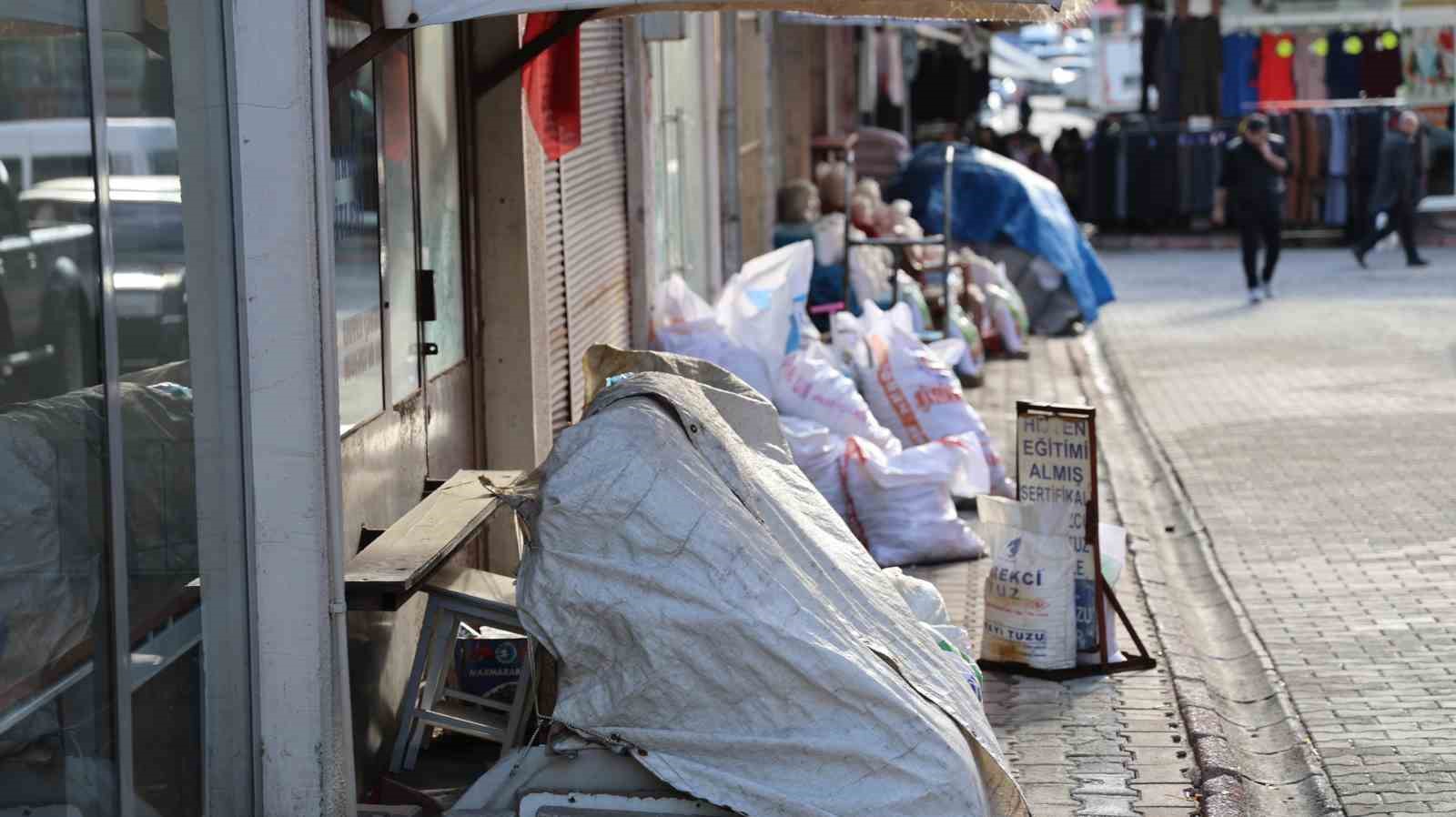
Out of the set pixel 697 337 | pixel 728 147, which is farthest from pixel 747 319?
pixel 728 147

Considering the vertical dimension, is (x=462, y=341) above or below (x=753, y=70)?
below

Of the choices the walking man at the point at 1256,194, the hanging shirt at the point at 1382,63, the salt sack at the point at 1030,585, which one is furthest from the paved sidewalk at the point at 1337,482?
the hanging shirt at the point at 1382,63

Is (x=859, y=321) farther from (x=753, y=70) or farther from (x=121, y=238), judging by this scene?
(x=121, y=238)

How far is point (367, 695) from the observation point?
5055 millimetres

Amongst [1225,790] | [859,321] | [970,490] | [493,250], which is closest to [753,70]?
[859,321]

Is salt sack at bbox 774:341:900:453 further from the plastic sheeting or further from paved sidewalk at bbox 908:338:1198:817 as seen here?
the plastic sheeting

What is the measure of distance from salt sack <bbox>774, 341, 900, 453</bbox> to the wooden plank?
336 cm

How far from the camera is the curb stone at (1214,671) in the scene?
5.58m

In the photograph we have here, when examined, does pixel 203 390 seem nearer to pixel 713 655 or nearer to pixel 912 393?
pixel 713 655

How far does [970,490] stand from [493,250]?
11.7ft

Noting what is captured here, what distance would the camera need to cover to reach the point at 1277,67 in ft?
83.6

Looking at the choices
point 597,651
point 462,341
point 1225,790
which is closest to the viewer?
point 597,651

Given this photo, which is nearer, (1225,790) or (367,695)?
(367,695)

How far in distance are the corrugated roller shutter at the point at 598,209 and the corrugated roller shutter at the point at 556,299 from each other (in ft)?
0.24
